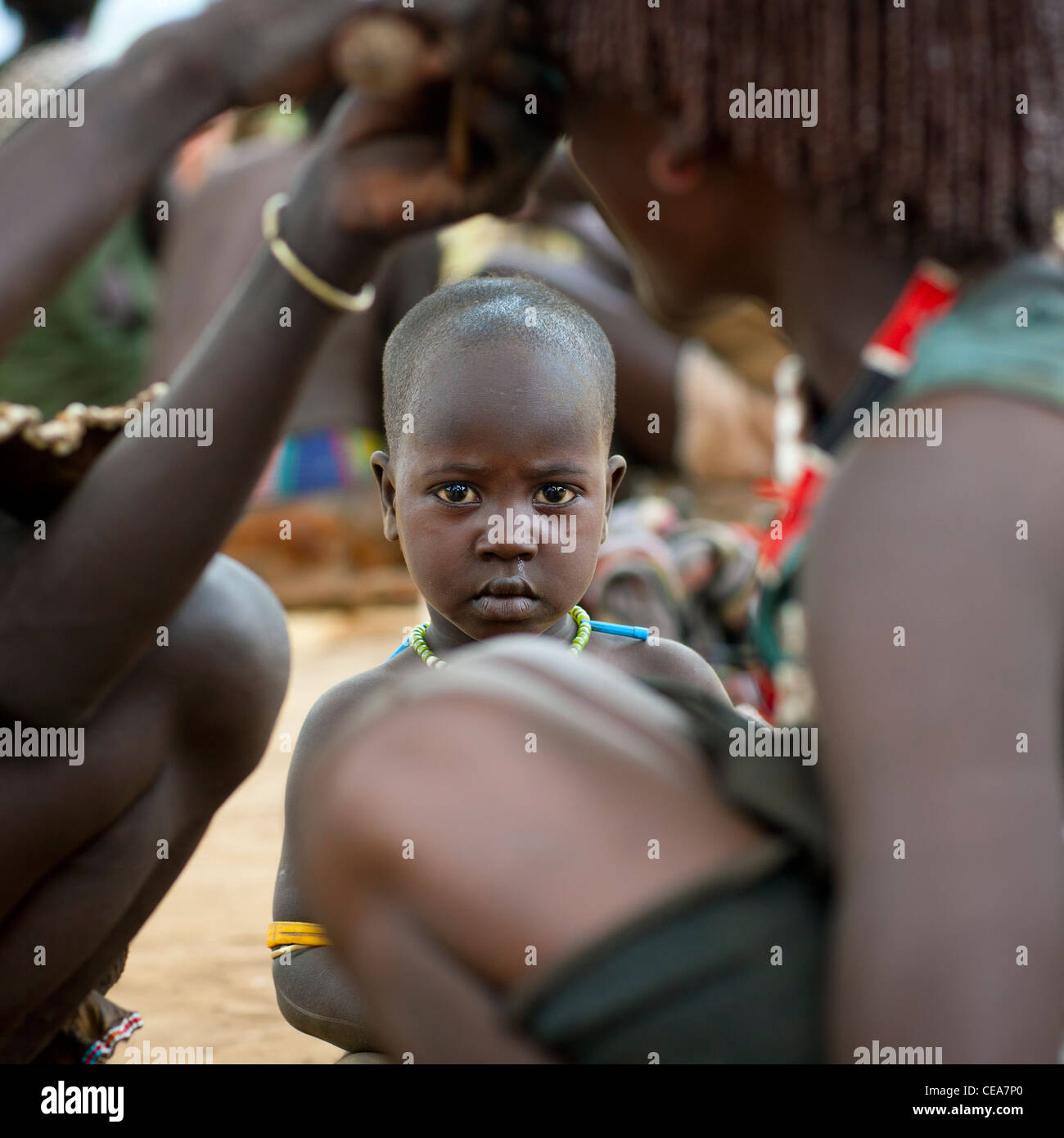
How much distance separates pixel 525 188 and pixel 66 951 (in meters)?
1.06

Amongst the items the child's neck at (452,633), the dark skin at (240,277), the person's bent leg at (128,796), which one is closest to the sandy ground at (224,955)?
the person's bent leg at (128,796)

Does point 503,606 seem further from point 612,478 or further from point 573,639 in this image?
point 612,478

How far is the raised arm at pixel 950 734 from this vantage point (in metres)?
0.99

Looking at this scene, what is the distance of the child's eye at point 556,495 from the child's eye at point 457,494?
0.30ft

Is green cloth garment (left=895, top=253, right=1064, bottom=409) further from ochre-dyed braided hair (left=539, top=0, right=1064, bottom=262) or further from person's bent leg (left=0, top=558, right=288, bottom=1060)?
person's bent leg (left=0, top=558, right=288, bottom=1060)

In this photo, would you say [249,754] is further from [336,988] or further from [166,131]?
[166,131]

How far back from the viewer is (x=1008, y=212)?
1211 millimetres

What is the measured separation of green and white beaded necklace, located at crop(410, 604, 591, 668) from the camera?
2062 mm

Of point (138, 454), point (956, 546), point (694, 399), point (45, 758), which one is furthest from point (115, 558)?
point (694, 399)

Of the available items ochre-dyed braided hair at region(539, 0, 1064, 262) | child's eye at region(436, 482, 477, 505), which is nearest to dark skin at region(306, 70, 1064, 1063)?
ochre-dyed braided hair at region(539, 0, 1064, 262)

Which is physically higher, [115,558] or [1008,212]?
[1008,212]

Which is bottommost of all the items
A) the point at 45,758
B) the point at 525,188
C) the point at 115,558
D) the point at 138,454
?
the point at 45,758

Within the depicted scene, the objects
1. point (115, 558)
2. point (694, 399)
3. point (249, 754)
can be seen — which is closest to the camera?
point (115, 558)
